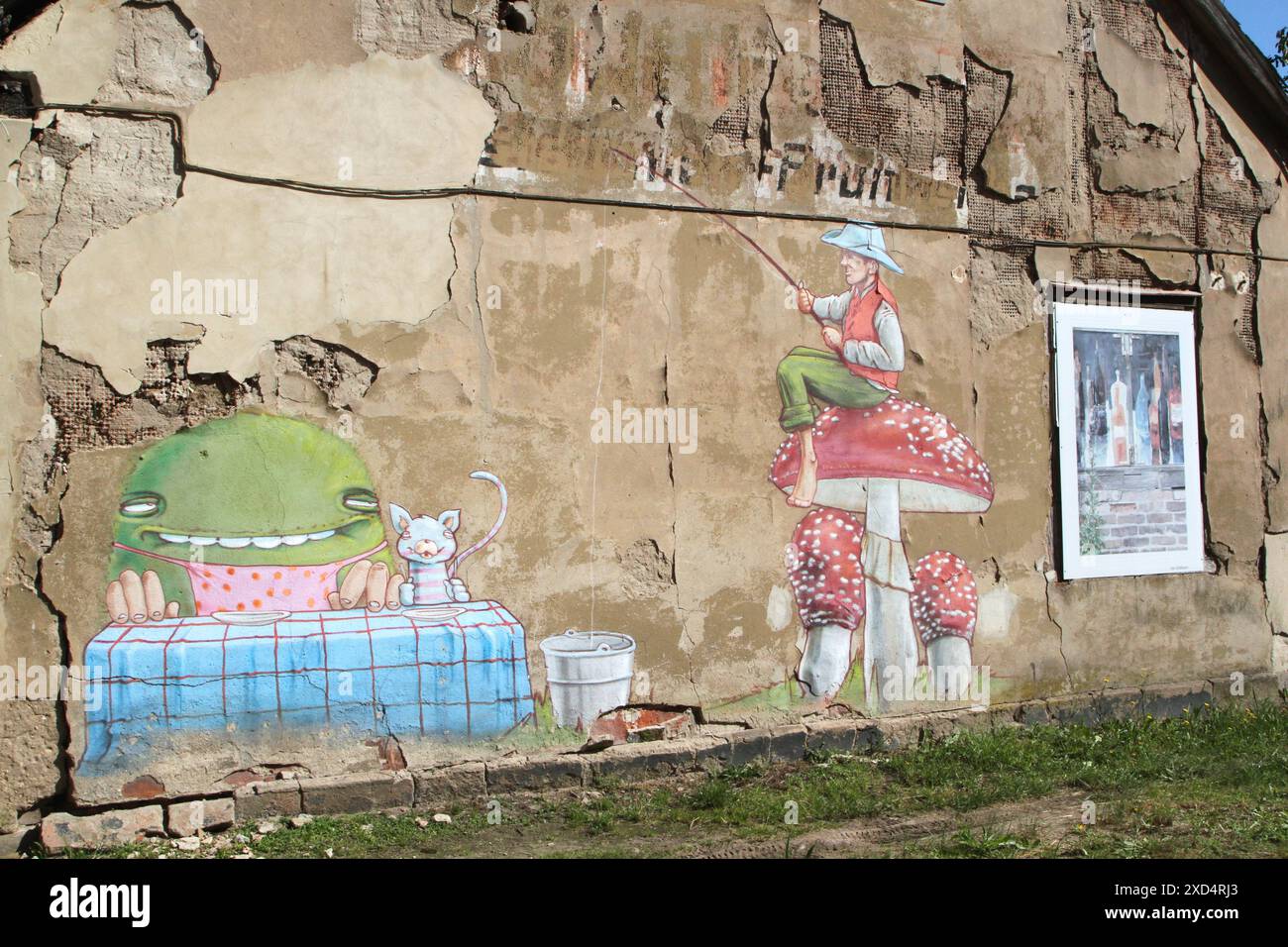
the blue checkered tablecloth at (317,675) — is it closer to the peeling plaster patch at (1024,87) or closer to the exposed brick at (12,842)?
the exposed brick at (12,842)

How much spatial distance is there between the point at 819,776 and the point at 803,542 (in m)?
1.29

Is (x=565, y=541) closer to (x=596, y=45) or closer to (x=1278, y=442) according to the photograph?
(x=596, y=45)

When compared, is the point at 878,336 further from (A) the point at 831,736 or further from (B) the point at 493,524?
(B) the point at 493,524

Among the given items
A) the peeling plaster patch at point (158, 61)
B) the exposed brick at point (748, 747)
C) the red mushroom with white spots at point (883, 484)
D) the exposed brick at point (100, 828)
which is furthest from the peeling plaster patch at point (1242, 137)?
the exposed brick at point (100, 828)

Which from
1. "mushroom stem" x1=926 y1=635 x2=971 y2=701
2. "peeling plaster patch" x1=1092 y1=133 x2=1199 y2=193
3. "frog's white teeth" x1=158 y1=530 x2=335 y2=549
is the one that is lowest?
"mushroom stem" x1=926 y1=635 x2=971 y2=701

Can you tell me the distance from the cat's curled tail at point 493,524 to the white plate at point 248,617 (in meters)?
0.85

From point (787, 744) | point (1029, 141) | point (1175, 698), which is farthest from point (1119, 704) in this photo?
point (1029, 141)

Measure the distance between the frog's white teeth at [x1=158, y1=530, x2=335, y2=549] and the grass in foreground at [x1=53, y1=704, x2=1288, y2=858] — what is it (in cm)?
129

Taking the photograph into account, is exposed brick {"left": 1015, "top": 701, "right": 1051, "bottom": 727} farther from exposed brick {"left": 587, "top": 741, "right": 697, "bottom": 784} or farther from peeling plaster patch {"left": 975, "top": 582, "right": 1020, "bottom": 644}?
A: exposed brick {"left": 587, "top": 741, "right": 697, "bottom": 784}

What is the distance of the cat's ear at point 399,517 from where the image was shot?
17.7 ft

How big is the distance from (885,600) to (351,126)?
388cm

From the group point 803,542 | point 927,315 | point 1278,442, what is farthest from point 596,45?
point 1278,442

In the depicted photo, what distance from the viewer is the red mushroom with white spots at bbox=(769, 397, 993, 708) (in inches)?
250

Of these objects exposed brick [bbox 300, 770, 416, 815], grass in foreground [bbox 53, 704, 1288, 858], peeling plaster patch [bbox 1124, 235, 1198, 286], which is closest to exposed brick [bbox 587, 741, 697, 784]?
grass in foreground [bbox 53, 704, 1288, 858]
